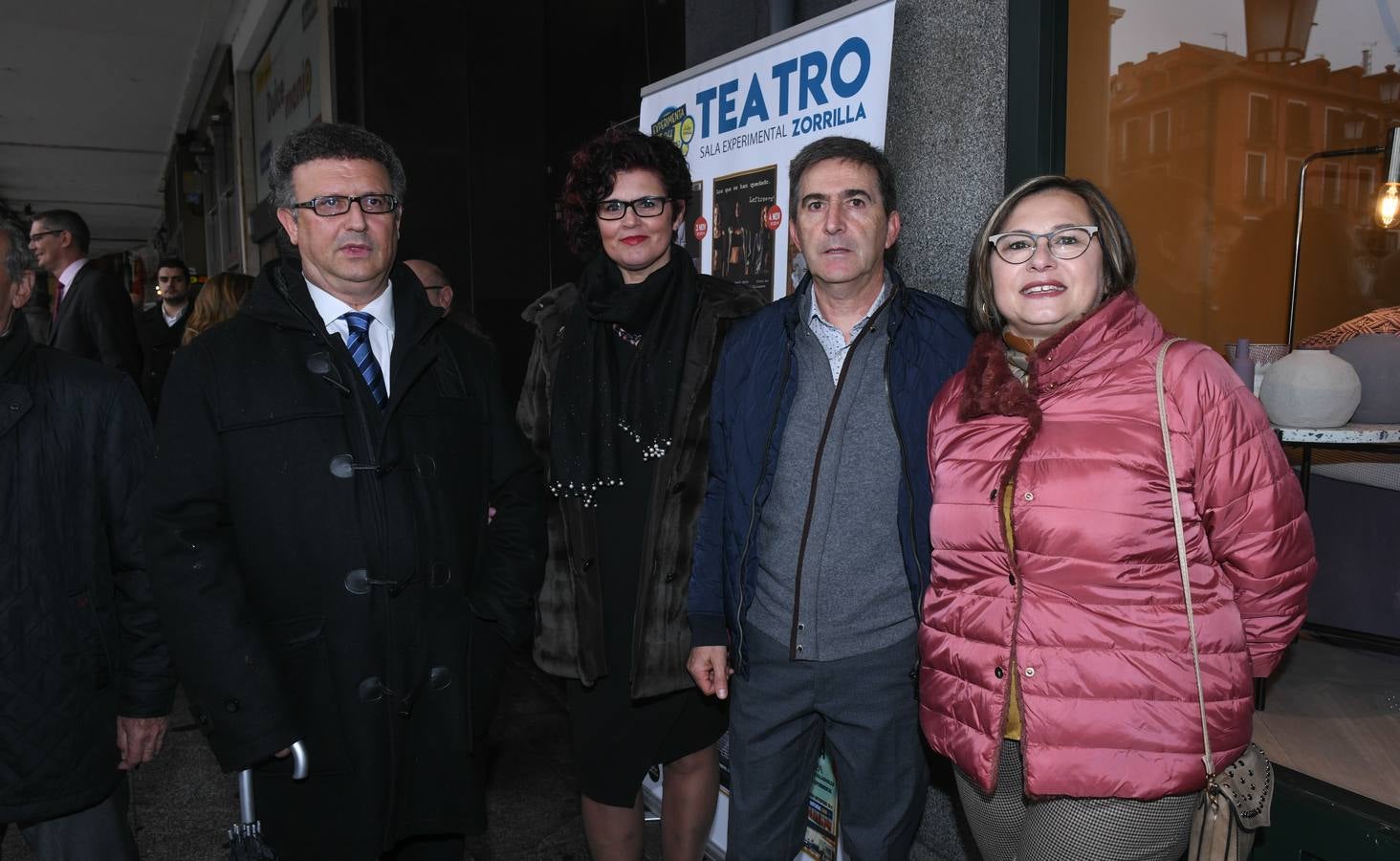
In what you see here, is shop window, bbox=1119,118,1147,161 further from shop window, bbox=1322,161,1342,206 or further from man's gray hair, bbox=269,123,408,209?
man's gray hair, bbox=269,123,408,209

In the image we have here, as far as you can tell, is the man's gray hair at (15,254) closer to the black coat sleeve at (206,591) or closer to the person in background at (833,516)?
the black coat sleeve at (206,591)

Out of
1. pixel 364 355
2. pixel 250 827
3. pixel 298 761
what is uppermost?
pixel 364 355

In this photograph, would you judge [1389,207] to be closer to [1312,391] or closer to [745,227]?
[1312,391]

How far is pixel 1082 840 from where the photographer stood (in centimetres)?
155

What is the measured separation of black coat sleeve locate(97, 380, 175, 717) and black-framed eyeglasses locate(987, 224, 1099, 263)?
180 centimetres

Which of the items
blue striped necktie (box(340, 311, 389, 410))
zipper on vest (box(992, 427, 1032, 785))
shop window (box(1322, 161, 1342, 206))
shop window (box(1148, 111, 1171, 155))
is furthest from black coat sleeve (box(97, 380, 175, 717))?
shop window (box(1322, 161, 1342, 206))

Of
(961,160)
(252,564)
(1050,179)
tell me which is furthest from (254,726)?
(961,160)

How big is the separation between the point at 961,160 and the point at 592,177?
1017 millimetres

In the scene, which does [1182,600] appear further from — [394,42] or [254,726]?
[394,42]

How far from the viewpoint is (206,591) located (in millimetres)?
1686

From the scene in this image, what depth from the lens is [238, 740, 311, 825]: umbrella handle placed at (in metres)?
1.74

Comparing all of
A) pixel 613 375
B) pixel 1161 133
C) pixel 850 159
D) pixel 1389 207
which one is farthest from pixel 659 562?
pixel 1389 207

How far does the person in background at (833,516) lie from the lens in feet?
6.43

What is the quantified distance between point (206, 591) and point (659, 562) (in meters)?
0.97
